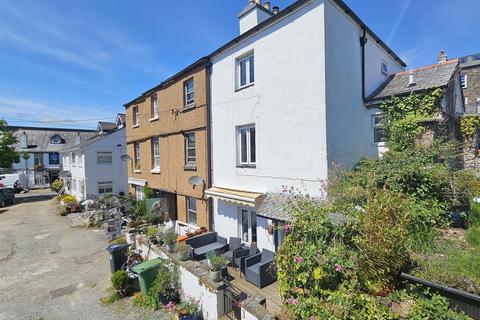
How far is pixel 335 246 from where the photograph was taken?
18.9ft

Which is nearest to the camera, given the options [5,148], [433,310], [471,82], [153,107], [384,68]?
[433,310]

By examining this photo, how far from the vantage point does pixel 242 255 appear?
37.9 feet

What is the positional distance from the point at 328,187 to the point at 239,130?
5.89 m

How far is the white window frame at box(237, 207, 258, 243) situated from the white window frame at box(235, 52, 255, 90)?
21.6 feet

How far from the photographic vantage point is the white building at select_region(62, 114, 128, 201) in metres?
32.3

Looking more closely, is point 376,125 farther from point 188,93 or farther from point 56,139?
point 56,139

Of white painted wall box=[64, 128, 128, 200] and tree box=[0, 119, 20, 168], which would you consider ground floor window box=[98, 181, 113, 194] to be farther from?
tree box=[0, 119, 20, 168]

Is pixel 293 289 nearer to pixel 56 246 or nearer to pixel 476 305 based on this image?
pixel 476 305

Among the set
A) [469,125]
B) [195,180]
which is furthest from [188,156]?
[469,125]

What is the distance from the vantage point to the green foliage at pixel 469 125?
1447 cm

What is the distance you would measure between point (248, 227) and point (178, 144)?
7.89 m

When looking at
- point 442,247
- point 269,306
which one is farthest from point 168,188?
point 442,247

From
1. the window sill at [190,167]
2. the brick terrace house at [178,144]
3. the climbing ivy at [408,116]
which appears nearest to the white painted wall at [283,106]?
→ the brick terrace house at [178,144]

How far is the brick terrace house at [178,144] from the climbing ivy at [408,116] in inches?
381
